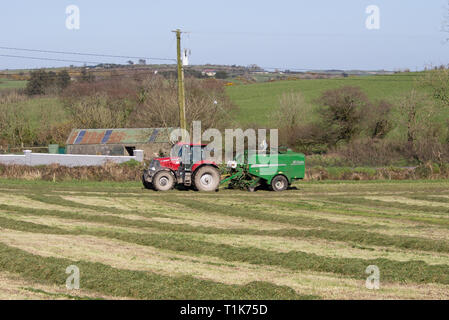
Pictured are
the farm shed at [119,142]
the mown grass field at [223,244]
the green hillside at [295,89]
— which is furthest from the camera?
the green hillside at [295,89]

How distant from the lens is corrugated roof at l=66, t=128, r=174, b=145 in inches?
1732

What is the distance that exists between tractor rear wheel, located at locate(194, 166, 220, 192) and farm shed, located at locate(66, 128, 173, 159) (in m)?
18.8

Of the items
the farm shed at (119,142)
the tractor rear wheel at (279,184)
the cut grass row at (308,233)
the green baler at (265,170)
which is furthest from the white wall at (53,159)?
the cut grass row at (308,233)

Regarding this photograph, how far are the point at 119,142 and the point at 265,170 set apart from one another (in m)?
23.3

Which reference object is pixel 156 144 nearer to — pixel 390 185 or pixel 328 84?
pixel 390 185

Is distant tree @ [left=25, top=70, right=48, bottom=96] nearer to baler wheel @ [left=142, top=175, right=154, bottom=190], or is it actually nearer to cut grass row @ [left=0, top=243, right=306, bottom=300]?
baler wheel @ [left=142, top=175, right=154, bottom=190]

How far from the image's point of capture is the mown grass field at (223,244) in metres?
10.3

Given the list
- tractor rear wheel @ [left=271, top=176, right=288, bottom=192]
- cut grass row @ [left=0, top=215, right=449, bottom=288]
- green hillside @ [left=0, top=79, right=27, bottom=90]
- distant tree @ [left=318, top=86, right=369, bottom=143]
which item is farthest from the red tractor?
green hillside @ [left=0, top=79, right=27, bottom=90]

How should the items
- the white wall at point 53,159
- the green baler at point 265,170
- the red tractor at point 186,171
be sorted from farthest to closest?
the white wall at point 53,159
the green baler at point 265,170
the red tractor at point 186,171

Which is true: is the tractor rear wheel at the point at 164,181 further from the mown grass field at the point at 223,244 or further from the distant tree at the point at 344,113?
the distant tree at the point at 344,113

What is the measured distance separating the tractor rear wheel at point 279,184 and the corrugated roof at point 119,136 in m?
18.5
